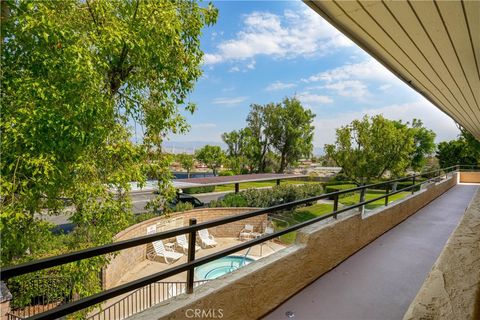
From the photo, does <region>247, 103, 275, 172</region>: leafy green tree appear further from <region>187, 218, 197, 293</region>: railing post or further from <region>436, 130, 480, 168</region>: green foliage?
<region>187, 218, 197, 293</region>: railing post

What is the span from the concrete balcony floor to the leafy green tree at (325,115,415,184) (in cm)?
1822

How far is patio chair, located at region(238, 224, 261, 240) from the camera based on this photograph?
1399cm

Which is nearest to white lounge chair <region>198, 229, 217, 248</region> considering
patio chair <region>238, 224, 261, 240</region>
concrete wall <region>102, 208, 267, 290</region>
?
concrete wall <region>102, 208, 267, 290</region>

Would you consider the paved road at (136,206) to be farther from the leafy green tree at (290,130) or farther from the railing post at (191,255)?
the leafy green tree at (290,130)

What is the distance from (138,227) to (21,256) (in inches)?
244

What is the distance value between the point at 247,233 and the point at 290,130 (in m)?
24.0

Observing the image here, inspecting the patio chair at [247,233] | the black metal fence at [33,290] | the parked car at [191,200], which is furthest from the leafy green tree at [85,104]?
the parked car at [191,200]

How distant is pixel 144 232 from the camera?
11.3 meters

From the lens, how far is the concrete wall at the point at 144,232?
29.1 feet

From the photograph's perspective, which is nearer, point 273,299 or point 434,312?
point 434,312

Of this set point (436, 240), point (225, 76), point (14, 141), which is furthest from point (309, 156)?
point (14, 141)

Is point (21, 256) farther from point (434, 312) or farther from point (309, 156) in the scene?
point (309, 156)

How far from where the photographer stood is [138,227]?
35.8 feet

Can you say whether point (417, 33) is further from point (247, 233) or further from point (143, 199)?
point (143, 199)
